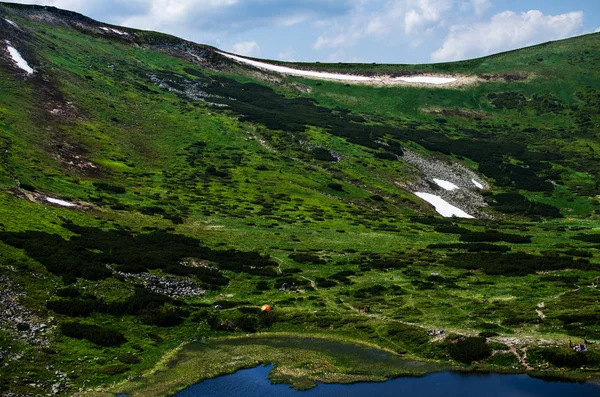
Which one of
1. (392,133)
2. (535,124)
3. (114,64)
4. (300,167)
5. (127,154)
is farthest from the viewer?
(535,124)

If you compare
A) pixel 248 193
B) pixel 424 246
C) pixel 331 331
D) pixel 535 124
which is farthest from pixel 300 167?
pixel 535 124

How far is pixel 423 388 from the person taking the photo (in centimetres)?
3700

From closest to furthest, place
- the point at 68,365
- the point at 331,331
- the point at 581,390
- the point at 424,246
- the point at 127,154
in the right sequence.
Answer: the point at 581,390 < the point at 68,365 < the point at 331,331 < the point at 424,246 < the point at 127,154

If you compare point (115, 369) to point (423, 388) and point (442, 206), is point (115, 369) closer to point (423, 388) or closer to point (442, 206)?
point (423, 388)

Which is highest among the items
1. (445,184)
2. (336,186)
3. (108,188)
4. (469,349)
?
(445,184)

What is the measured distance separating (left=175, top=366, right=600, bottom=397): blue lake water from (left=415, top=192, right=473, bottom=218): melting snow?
76836mm

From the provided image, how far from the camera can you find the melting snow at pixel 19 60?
444 feet

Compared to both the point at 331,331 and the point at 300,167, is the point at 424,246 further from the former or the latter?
the point at 300,167

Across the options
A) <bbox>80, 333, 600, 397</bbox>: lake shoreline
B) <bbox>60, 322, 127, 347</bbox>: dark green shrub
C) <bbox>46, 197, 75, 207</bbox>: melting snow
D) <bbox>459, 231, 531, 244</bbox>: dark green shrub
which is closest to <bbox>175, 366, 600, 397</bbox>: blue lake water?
<bbox>80, 333, 600, 397</bbox>: lake shoreline

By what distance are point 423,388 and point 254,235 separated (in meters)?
46.2

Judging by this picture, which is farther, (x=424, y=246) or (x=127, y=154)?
(x=127, y=154)

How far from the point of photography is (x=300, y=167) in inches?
5017

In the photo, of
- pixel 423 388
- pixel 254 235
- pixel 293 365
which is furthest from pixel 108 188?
pixel 423 388

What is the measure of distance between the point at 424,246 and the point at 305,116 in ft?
321
